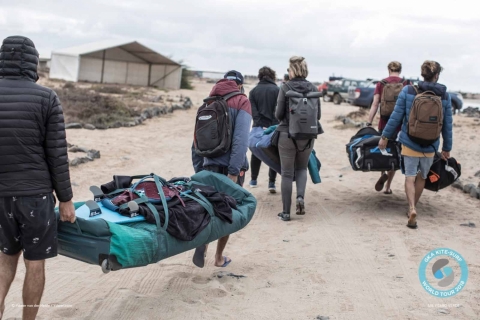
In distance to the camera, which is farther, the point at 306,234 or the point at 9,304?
the point at 306,234

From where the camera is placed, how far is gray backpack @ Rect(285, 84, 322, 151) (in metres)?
7.38

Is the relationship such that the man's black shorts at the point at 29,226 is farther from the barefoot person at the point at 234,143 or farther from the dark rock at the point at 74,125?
the dark rock at the point at 74,125

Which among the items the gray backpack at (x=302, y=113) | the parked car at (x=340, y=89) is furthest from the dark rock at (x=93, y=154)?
the parked car at (x=340, y=89)

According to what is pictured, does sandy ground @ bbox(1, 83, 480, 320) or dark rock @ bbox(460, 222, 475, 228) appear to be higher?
dark rock @ bbox(460, 222, 475, 228)

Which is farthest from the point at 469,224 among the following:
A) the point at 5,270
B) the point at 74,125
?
the point at 74,125

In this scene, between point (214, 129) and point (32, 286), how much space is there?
230cm

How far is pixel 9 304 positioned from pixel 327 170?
26.5 ft

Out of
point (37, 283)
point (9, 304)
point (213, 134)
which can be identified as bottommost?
point (9, 304)

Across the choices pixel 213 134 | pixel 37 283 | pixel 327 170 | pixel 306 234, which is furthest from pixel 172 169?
pixel 37 283

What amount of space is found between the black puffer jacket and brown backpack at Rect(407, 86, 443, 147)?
15.3ft

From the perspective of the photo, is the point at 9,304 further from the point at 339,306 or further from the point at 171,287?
the point at 339,306

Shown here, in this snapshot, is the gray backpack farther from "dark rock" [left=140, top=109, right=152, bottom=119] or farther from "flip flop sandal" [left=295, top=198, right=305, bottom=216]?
"dark rock" [left=140, top=109, right=152, bottom=119]

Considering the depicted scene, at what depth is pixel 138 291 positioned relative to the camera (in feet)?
17.0

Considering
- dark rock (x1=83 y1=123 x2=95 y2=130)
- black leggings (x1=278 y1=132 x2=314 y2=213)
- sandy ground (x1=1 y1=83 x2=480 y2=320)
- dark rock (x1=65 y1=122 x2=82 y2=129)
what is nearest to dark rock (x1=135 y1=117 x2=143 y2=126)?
dark rock (x1=83 y1=123 x2=95 y2=130)
